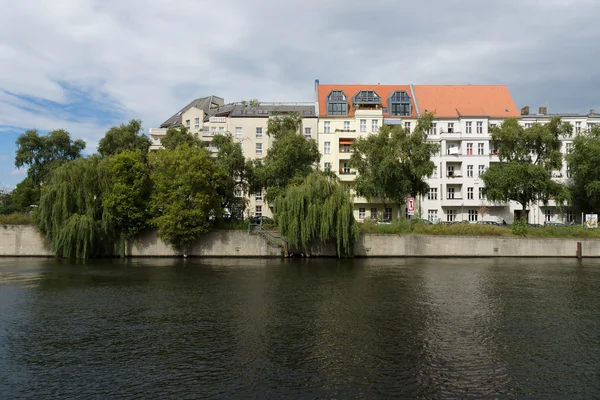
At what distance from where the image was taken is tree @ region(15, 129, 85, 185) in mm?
71000

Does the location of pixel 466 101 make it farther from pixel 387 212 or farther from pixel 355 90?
pixel 387 212

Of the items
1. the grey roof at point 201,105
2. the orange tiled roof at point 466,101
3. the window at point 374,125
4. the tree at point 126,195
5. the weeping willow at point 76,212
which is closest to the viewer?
the weeping willow at point 76,212

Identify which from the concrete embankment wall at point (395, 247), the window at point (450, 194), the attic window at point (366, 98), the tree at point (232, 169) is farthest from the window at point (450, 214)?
the tree at point (232, 169)

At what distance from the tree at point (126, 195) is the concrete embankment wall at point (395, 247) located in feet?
7.75

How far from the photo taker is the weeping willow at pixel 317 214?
169 feet

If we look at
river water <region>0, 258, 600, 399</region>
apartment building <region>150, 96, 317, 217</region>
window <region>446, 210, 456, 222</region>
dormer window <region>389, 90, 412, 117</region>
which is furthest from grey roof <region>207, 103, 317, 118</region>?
river water <region>0, 258, 600, 399</region>

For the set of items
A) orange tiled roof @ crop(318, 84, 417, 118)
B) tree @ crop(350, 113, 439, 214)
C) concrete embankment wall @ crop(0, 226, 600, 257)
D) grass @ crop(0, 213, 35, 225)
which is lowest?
concrete embankment wall @ crop(0, 226, 600, 257)

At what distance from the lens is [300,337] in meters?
20.3

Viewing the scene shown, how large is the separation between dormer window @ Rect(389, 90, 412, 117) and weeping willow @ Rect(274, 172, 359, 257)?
107 ft

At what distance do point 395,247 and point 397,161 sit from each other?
33.1ft

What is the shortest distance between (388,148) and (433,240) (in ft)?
39.4

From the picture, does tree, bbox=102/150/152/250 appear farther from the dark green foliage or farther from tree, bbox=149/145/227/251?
tree, bbox=149/145/227/251

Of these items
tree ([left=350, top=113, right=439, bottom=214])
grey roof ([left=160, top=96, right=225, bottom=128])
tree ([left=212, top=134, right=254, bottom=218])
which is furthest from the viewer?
grey roof ([left=160, top=96, right=225, bottom=128])

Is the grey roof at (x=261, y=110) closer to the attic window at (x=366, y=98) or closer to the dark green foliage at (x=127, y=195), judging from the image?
the attic window at (x=366, y=98)
